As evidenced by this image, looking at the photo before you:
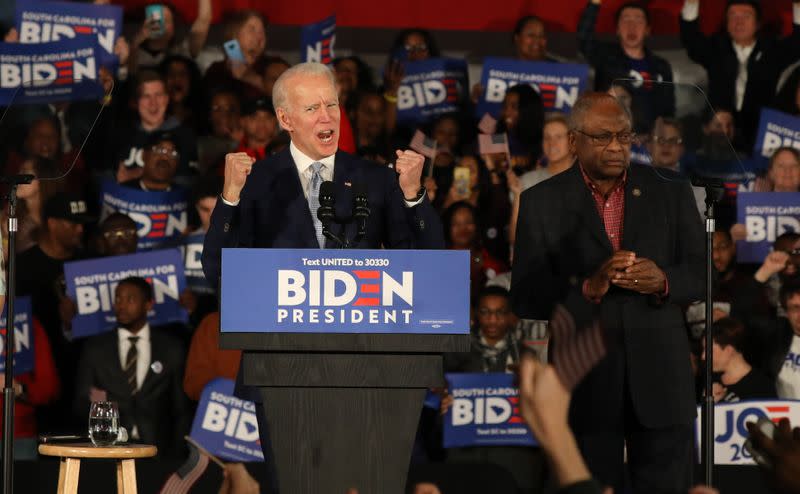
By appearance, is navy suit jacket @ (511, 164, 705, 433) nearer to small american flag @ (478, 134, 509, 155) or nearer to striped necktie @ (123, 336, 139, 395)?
striped necktie @ (123, 336, 139, 395)

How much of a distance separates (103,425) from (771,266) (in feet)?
12.0

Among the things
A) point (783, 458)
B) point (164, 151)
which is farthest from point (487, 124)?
point (783, 458)

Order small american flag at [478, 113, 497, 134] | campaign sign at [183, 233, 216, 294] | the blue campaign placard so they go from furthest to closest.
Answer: small american flag at [478, 113, 497, 134] < campaign sign at [183, 233, 216, 294] < the blue campaign placard

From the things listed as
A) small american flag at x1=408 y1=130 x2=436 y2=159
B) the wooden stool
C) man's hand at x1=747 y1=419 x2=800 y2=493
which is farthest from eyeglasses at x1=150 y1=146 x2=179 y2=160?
man's hand at x1=747 y1=419 x2=800 y2=493

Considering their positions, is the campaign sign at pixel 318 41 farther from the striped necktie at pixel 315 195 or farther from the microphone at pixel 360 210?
the microphone at pixel 360 210

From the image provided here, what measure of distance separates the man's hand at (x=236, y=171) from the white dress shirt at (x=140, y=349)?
2.87 m

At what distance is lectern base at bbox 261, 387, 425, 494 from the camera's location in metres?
3.21

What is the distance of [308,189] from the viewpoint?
3766mm

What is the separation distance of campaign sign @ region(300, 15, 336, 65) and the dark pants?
437cm

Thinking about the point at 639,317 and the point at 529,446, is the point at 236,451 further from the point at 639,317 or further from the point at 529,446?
the point at 639,317

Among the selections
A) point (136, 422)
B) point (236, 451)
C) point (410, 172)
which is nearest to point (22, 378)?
point (136, 422)

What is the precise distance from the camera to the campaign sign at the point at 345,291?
10.4 ft

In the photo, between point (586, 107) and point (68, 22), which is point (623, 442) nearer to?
point (586, 107)

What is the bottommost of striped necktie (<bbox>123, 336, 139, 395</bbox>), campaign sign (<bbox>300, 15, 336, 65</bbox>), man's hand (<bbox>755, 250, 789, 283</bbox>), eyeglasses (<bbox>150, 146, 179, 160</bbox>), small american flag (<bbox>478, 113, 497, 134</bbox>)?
striped necktie (<bbox>123, 336, 139, 395</bbox>)
